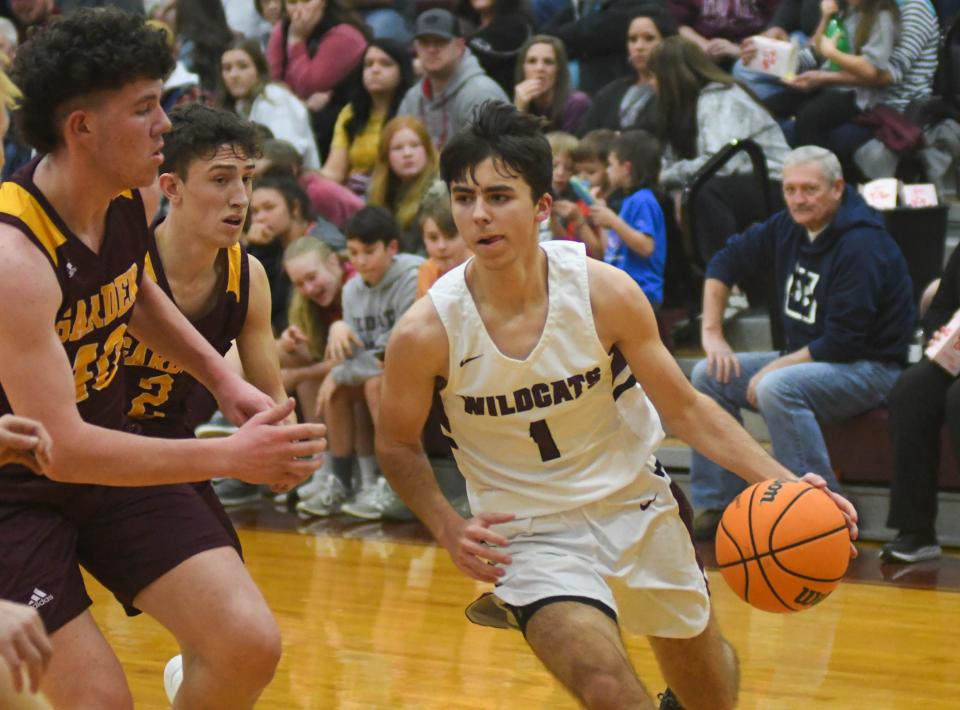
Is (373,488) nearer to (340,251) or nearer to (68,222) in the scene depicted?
(340,251)

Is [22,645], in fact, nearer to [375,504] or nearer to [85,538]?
[85,538]

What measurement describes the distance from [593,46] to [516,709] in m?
5.63

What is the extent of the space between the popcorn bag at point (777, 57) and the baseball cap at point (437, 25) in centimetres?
188

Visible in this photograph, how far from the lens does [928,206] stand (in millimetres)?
7574

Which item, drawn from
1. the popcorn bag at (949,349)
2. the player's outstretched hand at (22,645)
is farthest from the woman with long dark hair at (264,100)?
the player's outstretched hand at (22,645)

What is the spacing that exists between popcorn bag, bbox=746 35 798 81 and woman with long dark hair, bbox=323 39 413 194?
2333 millimetres

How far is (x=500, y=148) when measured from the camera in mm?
3824

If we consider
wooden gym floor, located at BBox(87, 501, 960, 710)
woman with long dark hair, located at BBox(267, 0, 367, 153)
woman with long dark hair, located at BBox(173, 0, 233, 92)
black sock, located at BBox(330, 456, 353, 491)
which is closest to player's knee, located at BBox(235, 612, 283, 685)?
wooden gym floor, located at BBox(87, 501, 960, 710)

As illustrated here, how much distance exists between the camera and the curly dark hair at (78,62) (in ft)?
10.6

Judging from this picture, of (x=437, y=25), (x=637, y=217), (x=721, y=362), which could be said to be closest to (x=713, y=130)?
(x=637, y=217)

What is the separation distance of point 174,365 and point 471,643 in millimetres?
2022

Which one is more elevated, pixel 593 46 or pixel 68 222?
pixel 68 222

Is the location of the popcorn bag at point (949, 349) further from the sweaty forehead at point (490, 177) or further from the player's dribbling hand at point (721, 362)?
the sweaty forehead at point (490, 177)

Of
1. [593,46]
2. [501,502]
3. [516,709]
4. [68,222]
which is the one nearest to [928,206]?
[593,46]
